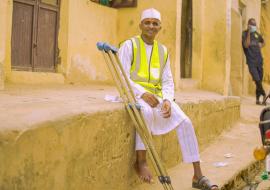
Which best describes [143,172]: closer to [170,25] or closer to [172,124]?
[172,124]

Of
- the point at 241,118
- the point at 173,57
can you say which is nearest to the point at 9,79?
the point at 173,57

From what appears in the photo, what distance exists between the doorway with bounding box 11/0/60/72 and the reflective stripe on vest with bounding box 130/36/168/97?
8.88 feet

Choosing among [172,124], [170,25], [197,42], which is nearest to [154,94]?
[172,124]

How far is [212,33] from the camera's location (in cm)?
855

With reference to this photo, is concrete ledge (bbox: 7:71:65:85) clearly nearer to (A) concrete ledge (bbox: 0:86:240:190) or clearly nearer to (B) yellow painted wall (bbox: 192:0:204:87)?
(A) concrete ledge (bbox: 0:86:240:190)

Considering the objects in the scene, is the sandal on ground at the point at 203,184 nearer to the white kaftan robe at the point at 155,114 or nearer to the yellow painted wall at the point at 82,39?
the white kaftan robe at the point at 155,114

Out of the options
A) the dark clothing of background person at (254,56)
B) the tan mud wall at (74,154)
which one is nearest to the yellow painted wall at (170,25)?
the dark clothing of background person at (254,56)

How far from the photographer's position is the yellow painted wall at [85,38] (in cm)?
648

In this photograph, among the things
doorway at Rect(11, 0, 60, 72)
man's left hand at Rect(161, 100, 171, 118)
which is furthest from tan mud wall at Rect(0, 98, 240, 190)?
doorway at Rect(11, 0, 60, 72)

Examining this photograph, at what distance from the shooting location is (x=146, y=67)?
3527mm

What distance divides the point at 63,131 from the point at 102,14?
5.34m

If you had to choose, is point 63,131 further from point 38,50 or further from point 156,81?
point 38,50

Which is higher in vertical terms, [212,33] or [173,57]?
[212,33]

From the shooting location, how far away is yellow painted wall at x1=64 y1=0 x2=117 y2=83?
6480mm
